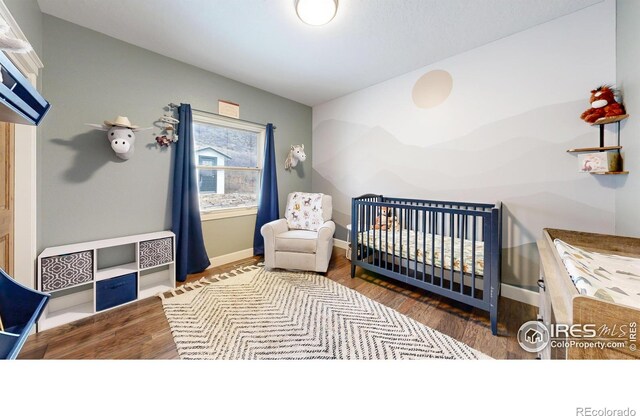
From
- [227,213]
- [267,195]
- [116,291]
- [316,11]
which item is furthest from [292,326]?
[316,11]

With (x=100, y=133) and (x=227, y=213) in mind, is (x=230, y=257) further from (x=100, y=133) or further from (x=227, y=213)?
(x=100, y=133)

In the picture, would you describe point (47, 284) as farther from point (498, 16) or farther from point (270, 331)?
point (498, 16)

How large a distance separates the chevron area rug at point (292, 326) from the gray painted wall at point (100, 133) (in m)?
0.96

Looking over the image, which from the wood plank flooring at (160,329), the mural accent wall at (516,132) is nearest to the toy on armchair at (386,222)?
the mural accent wall at (516,132)

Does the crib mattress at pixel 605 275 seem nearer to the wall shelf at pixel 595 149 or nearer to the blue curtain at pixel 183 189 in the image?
the wall shelf at pixel 595 149

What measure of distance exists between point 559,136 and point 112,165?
393cm

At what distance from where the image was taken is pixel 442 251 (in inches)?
75.3

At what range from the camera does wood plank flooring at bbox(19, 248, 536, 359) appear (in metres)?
1.41

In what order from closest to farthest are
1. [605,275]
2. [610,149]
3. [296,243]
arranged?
[605,275] < [610,149] < [296,243]

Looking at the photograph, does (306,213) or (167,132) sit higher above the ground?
(167,132)

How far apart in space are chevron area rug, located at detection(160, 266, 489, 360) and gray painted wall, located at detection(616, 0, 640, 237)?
1.37 m

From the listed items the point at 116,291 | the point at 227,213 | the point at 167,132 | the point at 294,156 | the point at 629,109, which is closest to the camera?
the point at 629,109

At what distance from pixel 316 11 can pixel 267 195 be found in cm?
219

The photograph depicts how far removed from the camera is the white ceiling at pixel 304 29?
5.60 feet
